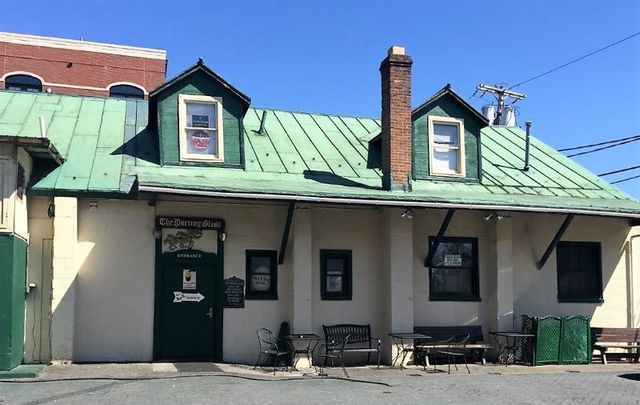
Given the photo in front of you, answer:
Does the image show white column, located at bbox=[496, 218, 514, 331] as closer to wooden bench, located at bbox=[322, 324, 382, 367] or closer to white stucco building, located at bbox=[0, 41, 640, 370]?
white stucco building, located at bbox=[0, 41, 640, 370]

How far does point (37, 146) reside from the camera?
11812mm

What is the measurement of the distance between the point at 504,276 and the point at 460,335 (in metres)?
1.64

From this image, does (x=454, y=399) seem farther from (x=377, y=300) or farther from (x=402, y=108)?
(x=402, y=108)

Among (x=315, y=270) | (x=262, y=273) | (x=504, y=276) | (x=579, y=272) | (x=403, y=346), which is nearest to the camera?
(x=403, y=346)

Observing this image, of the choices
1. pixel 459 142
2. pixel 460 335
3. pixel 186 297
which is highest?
pixel 459 142

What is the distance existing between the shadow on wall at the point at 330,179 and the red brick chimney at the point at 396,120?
536mm

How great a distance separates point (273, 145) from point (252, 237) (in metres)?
2.63

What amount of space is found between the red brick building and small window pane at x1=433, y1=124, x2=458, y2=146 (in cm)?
2095

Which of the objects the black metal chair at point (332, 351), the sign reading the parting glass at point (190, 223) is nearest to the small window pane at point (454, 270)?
the black metal chair at point (332, 351)

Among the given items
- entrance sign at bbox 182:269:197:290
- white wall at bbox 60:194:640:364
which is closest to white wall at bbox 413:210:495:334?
white wall at bbox 60:194:640:364

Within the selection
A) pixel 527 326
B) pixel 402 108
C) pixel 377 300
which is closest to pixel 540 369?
pixel 527 326

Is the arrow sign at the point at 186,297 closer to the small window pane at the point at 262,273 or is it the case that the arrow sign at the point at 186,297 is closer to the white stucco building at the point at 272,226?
the white stucco building at the point at 272,226

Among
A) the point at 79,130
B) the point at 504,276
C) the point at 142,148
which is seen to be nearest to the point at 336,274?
the point at 504,276

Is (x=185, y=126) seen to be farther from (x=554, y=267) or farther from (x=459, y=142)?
(x=554, y=267)
